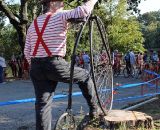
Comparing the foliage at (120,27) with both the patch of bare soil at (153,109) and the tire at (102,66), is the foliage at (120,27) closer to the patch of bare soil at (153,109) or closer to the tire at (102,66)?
the patch of bare soil at (153,109)

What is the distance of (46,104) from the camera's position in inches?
221

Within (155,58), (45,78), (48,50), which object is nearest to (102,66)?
(45,78)

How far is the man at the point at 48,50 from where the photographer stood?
544cm

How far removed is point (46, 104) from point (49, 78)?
0.33 m

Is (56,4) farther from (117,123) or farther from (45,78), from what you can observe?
(117,123)

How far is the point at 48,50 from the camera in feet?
17.9

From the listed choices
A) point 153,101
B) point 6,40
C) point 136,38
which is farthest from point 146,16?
point 153,101

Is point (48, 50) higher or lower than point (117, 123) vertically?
higher

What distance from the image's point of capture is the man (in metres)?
5.44

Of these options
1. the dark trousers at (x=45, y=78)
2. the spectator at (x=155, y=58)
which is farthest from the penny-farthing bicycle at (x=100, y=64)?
the spectator at (x=155, y=58)

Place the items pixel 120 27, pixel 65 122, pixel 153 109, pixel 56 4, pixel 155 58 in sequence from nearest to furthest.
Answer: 1. pixel 56 4
2. pixel 65 122
3. pixel 153 109
4. pixel 155 58
5. pixel 120 27

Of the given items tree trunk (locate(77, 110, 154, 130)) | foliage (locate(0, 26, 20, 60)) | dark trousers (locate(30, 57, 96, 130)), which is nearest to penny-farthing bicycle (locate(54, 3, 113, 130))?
tree trunk (locate(77, 110, 154, 130))

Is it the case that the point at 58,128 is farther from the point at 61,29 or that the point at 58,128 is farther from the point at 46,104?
the point at 61,29

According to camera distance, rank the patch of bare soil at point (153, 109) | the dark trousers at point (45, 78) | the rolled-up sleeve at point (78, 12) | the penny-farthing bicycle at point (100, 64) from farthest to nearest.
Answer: the patch of bare soil at point (153, 109), the penny-farthing bicycle at point (100, 64), the dark trousers at point (45, 78), the rolled-up sleeve at point (78, 12)
